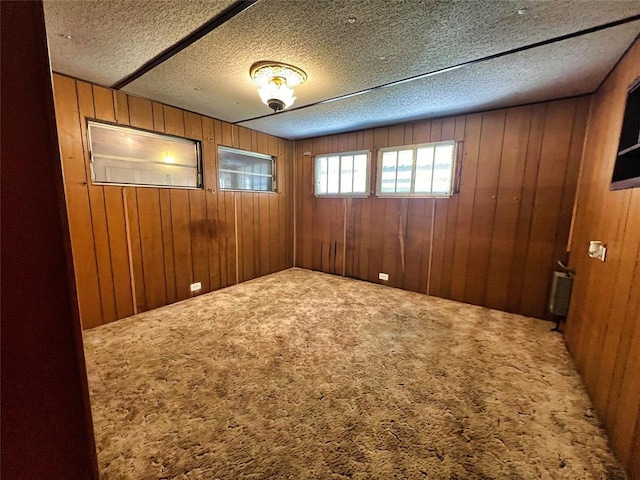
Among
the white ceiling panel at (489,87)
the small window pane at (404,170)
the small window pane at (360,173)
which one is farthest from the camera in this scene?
the small window pane at (360,173)

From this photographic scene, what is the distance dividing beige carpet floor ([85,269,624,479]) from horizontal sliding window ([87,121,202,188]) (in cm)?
165

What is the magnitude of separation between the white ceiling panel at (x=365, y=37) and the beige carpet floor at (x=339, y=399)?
233 cm

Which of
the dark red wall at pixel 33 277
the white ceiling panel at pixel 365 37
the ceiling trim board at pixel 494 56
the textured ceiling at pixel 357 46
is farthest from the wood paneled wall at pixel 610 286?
Answer: the dark red wall at pixel 33 277

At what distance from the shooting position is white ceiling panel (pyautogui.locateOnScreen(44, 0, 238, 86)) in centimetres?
144

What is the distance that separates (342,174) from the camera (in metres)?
4.23

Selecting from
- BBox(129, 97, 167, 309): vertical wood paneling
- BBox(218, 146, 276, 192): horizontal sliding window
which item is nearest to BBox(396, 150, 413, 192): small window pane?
BBox(218, 146, 276, 192): horizontal sliding window

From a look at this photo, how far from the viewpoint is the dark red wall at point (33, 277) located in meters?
0.58

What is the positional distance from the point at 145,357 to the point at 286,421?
137cm

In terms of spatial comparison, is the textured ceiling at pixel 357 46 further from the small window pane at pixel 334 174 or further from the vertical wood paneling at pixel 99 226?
the small window pane at pixel 334 174

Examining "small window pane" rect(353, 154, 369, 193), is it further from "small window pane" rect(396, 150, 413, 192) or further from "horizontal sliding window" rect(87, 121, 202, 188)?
"horizontal sliding window" rect(87, 121, 202, 188)

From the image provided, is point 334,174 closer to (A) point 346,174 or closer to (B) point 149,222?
(A) point 346,174

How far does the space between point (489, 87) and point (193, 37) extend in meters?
2.52

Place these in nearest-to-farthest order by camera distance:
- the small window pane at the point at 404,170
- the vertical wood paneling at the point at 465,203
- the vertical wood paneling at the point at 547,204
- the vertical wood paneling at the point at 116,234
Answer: the vertical wood paneling at the point at 116,234 < the vertical wood paneling at the point at 547,204 < the vertical wood paneling at the point at 465,203 < the small window pane at the point at 404,170

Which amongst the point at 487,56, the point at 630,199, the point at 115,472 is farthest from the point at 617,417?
the point at 115,472
